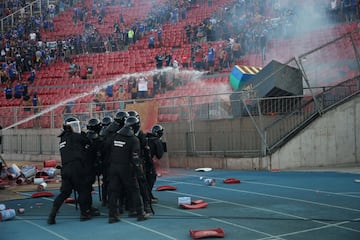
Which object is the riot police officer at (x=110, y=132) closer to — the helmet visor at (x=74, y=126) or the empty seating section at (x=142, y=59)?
the helmet visor at (x=74, y=126)

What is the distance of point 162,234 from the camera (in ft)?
26.2

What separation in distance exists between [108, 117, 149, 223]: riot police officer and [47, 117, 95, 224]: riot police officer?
1.64 ft

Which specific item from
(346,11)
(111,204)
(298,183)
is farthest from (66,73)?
(111,204)

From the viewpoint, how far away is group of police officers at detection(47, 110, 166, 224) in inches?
352

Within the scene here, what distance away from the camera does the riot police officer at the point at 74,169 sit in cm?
902

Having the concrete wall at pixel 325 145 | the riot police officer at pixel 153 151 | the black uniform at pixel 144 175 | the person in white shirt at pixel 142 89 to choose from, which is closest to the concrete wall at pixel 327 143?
the concrete wall at pixel 325 145

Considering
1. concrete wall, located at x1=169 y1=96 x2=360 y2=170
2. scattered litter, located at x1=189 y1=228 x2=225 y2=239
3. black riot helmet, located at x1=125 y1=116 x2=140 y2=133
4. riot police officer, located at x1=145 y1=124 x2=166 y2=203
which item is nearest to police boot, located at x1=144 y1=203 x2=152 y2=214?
riot police officer, located at x1=145 y1=124 x2=166 y2=203

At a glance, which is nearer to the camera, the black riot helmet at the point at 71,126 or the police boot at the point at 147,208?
the black riot helmet at the point at 71,126

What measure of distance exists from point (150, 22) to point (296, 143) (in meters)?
21.4

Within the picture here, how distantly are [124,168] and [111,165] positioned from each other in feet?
0.85

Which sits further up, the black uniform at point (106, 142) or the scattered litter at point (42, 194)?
the black uniform at point (106, 142)

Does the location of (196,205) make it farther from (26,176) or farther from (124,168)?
(26,176)

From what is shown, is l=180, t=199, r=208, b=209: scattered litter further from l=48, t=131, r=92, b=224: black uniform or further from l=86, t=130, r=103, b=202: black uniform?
l=48, t=131, r=92, b=224: black uniform

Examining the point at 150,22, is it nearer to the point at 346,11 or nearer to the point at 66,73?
the point at 66,73
